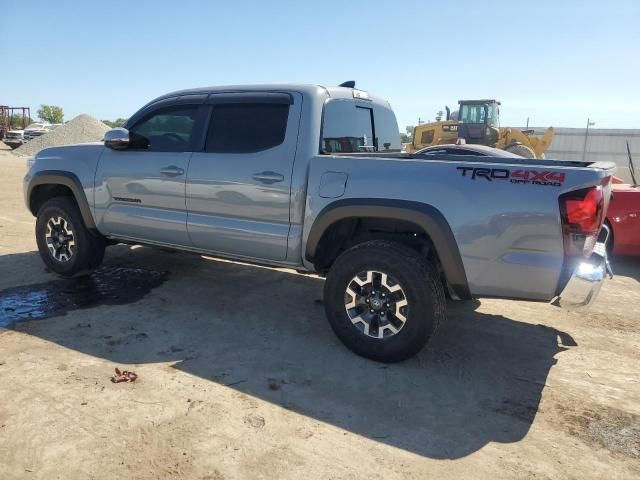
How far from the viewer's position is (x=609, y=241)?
681 centimetres

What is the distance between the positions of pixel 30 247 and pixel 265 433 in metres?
5.31

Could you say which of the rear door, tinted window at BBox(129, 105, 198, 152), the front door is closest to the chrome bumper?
the rear door

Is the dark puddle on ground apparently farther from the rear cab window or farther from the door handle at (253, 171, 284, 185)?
the rear cab window

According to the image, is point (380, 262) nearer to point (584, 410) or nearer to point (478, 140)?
point (584, 410)

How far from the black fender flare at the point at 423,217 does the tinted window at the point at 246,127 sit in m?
0.86

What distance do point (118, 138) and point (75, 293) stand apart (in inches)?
61.2

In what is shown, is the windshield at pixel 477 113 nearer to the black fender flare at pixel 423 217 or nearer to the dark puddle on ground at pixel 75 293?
the dark puddle on ground at pixel 75 293

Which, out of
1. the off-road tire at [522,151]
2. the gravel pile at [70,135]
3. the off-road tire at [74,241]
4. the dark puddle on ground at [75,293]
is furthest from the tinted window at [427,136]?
the gravel pile at [70,135]

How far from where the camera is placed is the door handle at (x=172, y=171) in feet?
14.6

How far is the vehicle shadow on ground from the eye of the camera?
2932 millimetres

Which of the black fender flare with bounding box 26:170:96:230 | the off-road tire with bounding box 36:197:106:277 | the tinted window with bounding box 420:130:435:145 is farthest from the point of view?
the tinted window with bounding box 420:130:435:145

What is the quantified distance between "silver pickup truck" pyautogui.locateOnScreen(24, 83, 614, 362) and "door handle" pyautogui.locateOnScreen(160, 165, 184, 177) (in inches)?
0.4

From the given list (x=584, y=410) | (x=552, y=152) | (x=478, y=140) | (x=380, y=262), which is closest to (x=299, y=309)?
(x=380, y=262)

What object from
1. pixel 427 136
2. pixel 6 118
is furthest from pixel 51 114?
pixel 427 136
